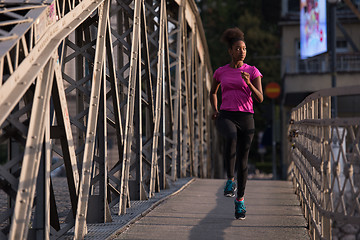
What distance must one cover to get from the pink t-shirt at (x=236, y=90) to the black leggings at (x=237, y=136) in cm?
7

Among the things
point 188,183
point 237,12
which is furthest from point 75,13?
point 237,12

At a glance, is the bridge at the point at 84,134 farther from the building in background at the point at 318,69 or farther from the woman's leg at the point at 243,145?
the building in background at the point at 318,69

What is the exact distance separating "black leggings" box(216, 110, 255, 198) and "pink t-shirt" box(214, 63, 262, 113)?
0.23 ft

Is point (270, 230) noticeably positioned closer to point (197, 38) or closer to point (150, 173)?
point (150, 173)

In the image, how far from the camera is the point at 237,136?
735 cm

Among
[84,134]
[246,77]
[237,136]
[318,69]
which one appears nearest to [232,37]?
[246,77]

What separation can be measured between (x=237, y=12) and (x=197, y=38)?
3500 centimetres

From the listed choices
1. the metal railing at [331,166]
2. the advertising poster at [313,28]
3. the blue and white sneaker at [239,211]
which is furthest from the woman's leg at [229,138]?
the advertising poster at [313,28]

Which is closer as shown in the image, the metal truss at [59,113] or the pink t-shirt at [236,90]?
the metal truss at [59,113]

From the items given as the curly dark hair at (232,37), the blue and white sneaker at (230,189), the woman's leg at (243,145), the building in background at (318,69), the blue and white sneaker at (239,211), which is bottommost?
the blue and white sneaker at (239,211)

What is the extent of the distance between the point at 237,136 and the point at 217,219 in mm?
930

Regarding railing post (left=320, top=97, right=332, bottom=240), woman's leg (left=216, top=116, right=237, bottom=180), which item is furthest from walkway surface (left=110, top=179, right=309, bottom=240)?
railing post (left=320, top=97, right=332, bottom=240)

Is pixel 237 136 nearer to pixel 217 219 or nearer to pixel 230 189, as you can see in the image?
pixel 230 189

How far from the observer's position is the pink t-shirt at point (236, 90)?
7.24m
